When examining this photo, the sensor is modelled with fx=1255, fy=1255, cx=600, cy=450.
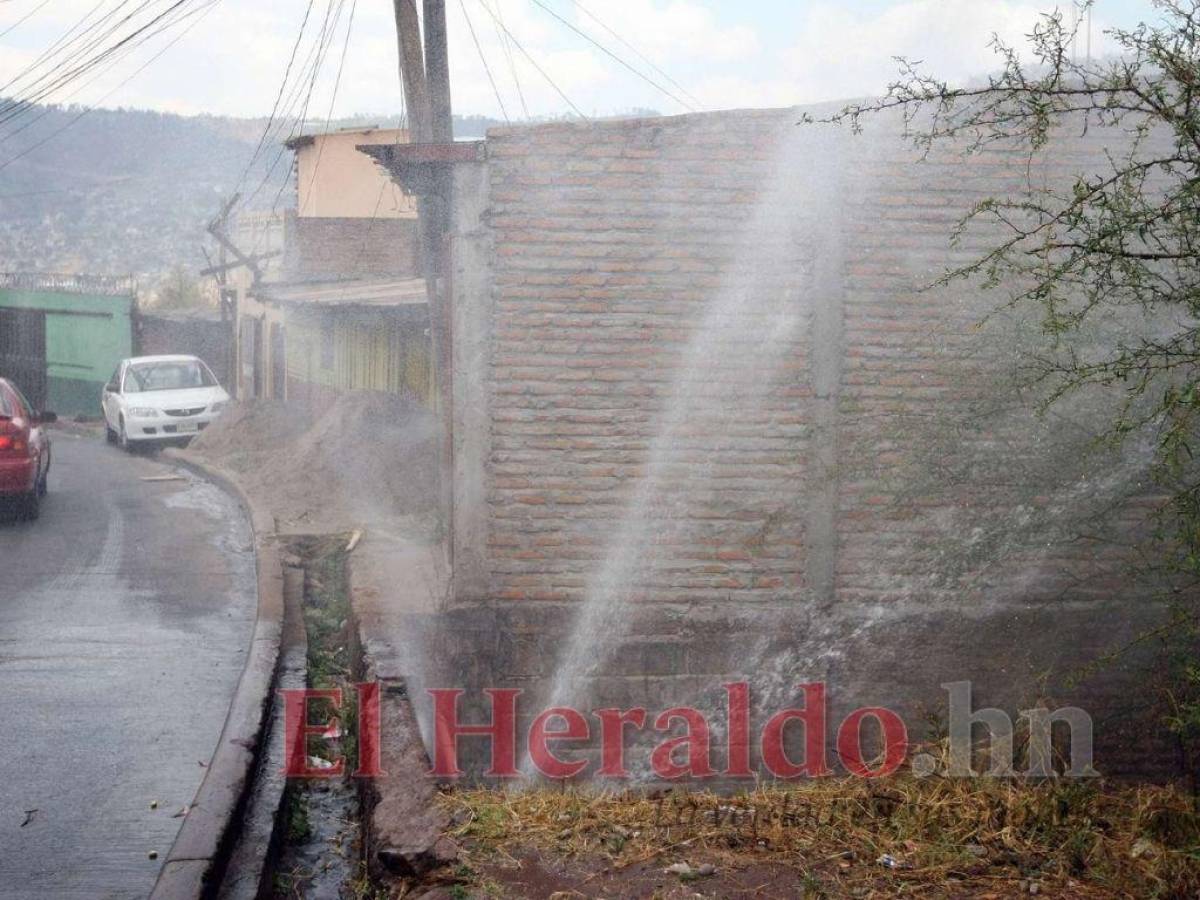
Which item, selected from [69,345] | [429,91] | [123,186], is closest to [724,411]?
[429,91]

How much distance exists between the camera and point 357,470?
15.1m

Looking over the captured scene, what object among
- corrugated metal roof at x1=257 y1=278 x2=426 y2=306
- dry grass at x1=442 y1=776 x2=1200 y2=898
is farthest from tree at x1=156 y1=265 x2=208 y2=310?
dry grass at x1=442 y1=776 x2=1200 y2=898

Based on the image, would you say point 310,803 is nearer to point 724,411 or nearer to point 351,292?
point 724,411

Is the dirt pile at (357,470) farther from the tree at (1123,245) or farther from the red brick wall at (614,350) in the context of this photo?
the tree at (1123,245)

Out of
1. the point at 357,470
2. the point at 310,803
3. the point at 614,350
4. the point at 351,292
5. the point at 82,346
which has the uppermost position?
the point at 351,292

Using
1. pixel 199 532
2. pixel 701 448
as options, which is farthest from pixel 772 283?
pixel 199 532

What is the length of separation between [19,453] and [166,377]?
31.8ft

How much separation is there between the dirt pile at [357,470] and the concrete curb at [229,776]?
317cm

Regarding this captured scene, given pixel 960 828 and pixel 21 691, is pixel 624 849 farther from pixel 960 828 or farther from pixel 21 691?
pixel 21 691

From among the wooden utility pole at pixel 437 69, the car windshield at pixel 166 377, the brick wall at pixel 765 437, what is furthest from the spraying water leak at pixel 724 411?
the car windshield at pixel 166 377

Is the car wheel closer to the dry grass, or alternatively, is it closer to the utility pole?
the utility pole

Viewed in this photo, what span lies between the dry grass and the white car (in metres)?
17.8

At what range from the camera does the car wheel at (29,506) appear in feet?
45.7

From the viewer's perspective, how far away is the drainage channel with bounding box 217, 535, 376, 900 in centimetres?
532
